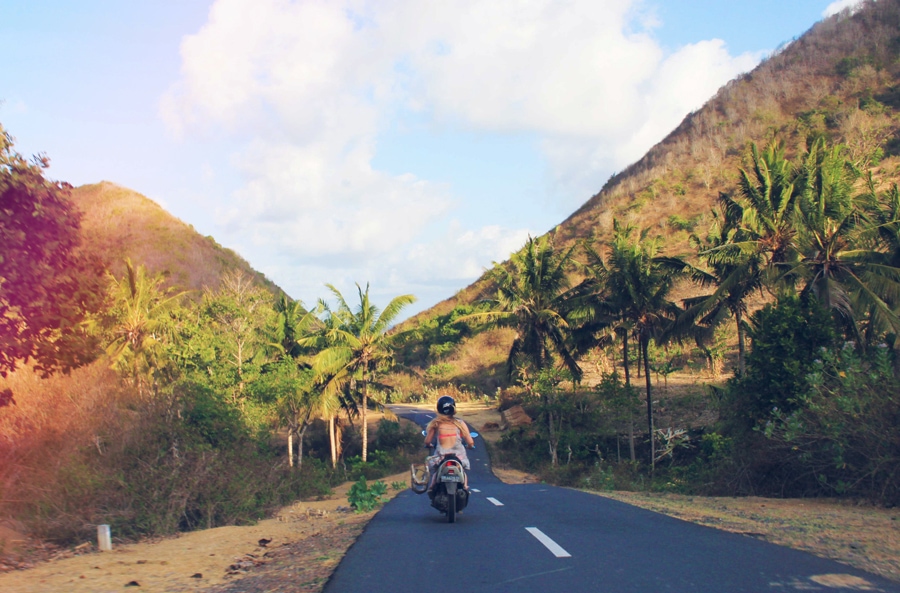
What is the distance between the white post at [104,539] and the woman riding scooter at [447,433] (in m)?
4.26

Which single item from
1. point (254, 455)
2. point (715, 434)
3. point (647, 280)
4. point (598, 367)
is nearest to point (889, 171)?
point (598, 367)

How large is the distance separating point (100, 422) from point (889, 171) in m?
55.5

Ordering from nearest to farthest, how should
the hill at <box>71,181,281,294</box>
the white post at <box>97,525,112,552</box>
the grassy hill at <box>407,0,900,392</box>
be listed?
the white post at <box>97,525,112,552</box> < the grassy hill at <box>407,0,900,392</box> < the hill at <box>71,181,281,294</box>

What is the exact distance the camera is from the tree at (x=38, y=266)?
26.9 ft

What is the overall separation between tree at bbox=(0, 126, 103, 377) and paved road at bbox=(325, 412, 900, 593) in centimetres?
456

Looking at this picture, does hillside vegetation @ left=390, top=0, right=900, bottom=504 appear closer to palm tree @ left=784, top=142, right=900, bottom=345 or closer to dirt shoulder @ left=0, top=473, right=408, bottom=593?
palm tree @ left=784, top=142, right=900, bottom=345

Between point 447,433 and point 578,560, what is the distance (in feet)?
12.2

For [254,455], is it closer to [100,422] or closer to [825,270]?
[100,422]

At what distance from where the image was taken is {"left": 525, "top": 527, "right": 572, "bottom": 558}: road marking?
7254mm

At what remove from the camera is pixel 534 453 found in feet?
129

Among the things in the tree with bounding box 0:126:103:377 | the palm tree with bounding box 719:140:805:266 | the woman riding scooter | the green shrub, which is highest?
the palm tree with bounding box 719:140:805:266

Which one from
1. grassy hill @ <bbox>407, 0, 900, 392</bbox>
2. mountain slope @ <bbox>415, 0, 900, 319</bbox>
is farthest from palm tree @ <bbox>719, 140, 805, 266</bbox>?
mountain slope @ <bbox>415, 0, 900, 319</bbox>

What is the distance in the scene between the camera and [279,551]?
9.29 metres

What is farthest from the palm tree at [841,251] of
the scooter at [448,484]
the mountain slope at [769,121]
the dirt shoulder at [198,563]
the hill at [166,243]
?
the hill at [166,243]
